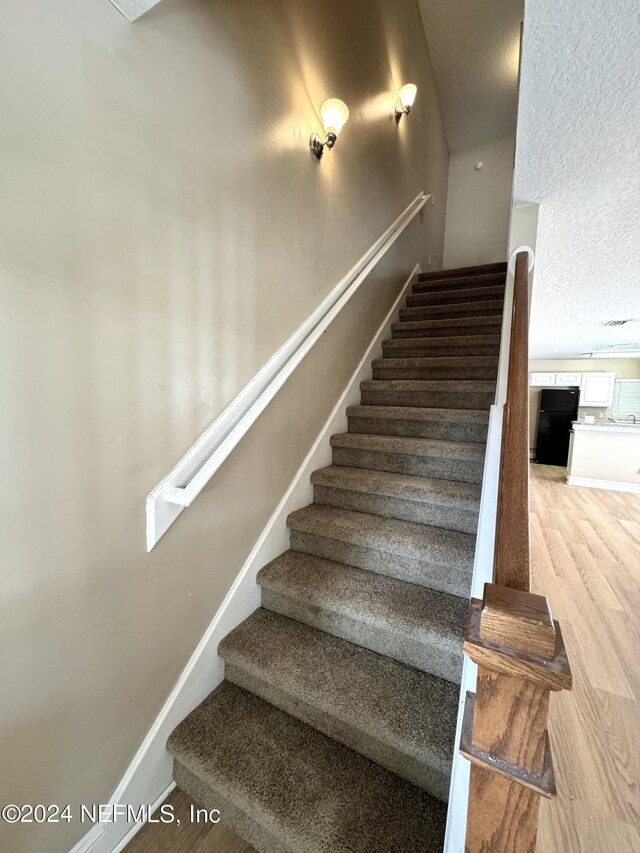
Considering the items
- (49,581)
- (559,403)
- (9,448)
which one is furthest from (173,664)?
(559,403)

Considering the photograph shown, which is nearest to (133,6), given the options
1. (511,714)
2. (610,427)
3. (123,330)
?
(123,330)

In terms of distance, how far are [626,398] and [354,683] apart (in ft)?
27.3

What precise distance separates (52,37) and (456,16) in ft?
14.7

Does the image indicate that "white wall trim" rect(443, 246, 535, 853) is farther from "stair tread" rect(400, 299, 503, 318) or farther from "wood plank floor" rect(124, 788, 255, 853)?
"stair tread" rect(400, 299, 503, 318)

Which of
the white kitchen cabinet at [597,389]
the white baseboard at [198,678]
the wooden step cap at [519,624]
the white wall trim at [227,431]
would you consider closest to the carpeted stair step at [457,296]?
the white wall trim at [227,431]

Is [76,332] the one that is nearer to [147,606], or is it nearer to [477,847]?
[147,606]

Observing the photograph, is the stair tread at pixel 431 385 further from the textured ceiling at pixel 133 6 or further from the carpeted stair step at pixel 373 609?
the textured ceiling at pixel 133 6

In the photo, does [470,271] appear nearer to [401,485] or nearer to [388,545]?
[401,485]

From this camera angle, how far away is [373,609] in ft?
4.23

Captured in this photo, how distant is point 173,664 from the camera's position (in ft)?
3.77

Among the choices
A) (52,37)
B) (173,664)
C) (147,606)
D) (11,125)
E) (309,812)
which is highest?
(52,37)

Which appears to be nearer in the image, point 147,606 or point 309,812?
point 309,812

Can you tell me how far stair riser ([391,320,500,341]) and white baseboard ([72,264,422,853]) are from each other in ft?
4.91

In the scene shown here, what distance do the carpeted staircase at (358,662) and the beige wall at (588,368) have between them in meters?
6.20
